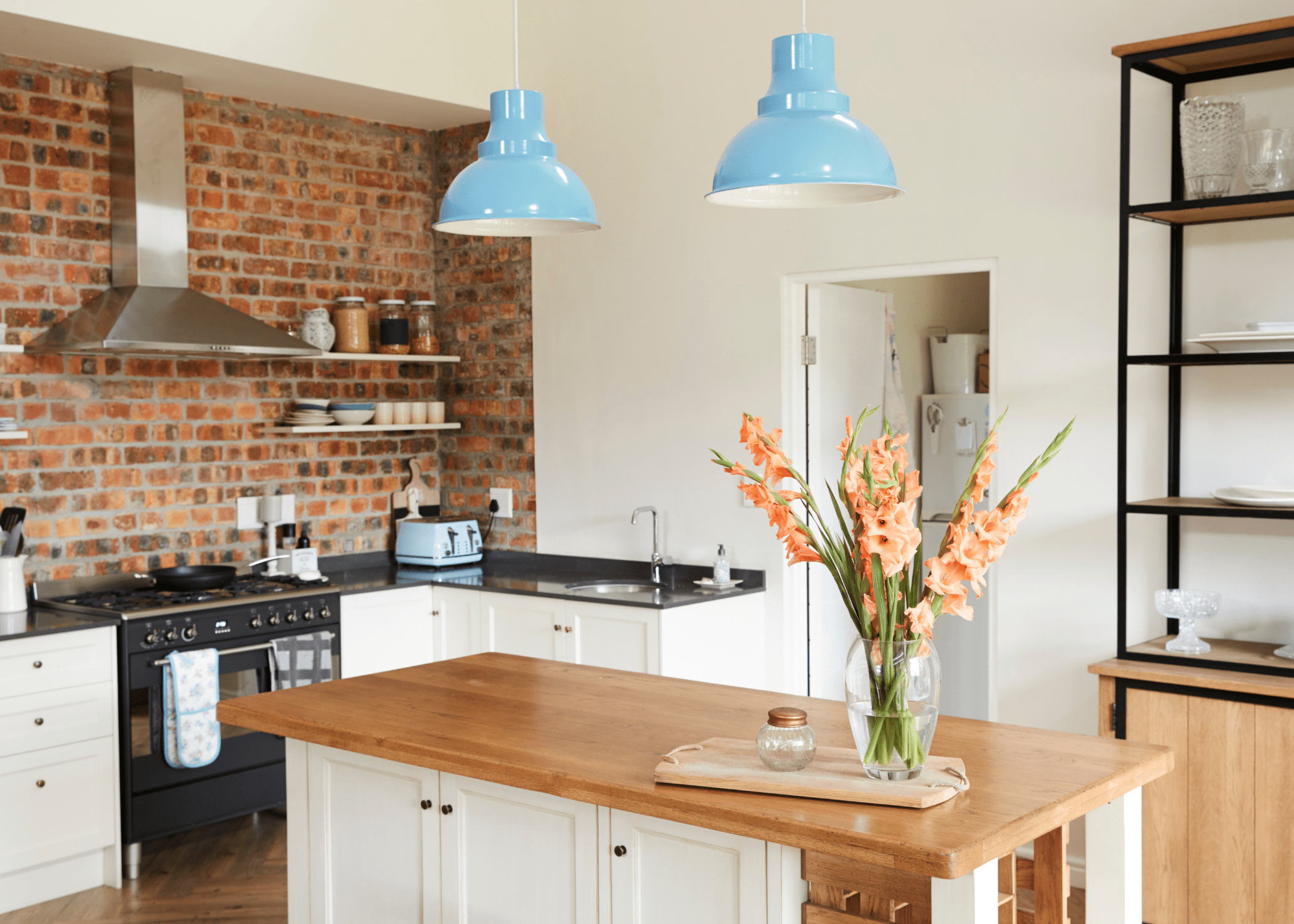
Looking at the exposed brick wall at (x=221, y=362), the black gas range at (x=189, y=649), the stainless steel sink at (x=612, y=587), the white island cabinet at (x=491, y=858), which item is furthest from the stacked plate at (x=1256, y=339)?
the black gas range at (x=189, y=649)

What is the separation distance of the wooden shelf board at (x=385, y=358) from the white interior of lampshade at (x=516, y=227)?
2.24 meters

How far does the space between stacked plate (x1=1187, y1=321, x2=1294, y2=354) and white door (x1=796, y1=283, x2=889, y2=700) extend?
1.39 meters

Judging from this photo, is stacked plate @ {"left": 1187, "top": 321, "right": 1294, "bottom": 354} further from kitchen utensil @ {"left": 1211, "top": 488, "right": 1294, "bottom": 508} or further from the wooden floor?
the wooden floor

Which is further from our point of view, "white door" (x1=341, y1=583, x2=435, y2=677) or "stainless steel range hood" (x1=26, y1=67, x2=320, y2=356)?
"white door" (x1=341, y1=583, x2=435, y2=677)

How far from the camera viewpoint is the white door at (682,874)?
81.2 inches

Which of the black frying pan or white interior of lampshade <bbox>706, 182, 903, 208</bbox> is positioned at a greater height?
white interior of lampshade <bbox>706, 182, 903, 208</bbox>

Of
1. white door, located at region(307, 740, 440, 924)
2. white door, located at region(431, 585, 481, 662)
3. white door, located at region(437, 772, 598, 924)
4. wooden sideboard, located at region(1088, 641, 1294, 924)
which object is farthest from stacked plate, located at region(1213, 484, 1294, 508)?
white door, located at region(431, 585, 481, 662)

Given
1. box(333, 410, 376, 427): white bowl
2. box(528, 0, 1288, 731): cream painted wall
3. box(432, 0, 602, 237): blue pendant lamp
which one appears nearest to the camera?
box(432, 0, 602, 237): blue pendant lamp

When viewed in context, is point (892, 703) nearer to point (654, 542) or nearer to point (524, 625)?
point (524, 625)

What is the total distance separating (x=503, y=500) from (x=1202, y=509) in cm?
306

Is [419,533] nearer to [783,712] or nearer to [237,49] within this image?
[237,49]

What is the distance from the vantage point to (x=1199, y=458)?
3.69m

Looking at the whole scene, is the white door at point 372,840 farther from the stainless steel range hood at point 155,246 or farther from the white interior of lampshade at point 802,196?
the stainless steel range hood at point 155,246

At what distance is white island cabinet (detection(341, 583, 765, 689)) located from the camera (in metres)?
4.40
